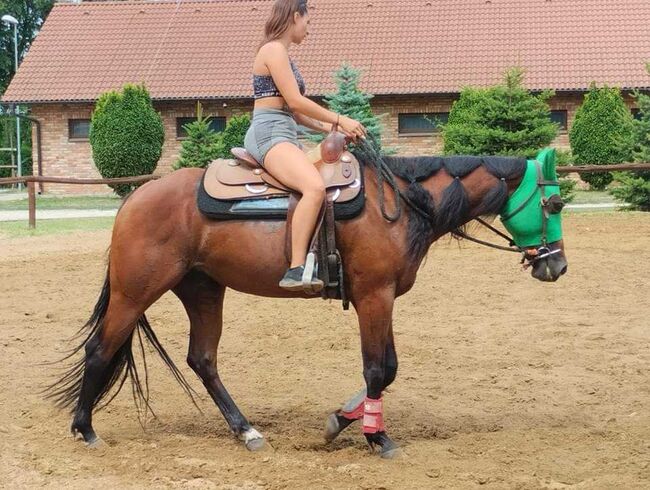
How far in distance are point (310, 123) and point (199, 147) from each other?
17.7 m

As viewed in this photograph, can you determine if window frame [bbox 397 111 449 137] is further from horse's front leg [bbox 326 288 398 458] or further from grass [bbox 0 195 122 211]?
horse's front leg [bbox 326 288 398 458]

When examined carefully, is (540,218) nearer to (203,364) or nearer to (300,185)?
(300,185)

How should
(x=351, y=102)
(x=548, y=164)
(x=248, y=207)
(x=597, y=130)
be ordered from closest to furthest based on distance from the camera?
(x=248, y=207), (x=548, y=164), (x=351, y=102), (x=597, y=130)

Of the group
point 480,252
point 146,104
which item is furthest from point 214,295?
point 146,104

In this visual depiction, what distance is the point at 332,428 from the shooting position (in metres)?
5.48

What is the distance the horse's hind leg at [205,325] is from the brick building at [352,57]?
70.6ft

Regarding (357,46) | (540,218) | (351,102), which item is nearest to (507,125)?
(351,102)

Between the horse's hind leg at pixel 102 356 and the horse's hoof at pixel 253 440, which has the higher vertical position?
the horse's hind leg at pixel 102 356

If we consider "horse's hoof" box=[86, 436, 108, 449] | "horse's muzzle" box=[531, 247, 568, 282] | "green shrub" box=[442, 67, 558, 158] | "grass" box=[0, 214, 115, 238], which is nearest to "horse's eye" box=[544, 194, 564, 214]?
"horse's muzzle" box=[531, 247, 568, 282]

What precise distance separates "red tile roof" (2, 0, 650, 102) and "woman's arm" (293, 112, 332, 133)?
73.6ft

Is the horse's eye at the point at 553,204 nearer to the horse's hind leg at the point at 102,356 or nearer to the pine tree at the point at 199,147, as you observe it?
the horse's hind leg at the point at 102,356

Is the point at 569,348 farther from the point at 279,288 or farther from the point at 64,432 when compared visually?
the point at 64,432

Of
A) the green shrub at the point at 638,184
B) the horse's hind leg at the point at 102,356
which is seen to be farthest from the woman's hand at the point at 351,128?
the green shrub at the point at 638,184

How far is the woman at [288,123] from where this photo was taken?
5.20m
